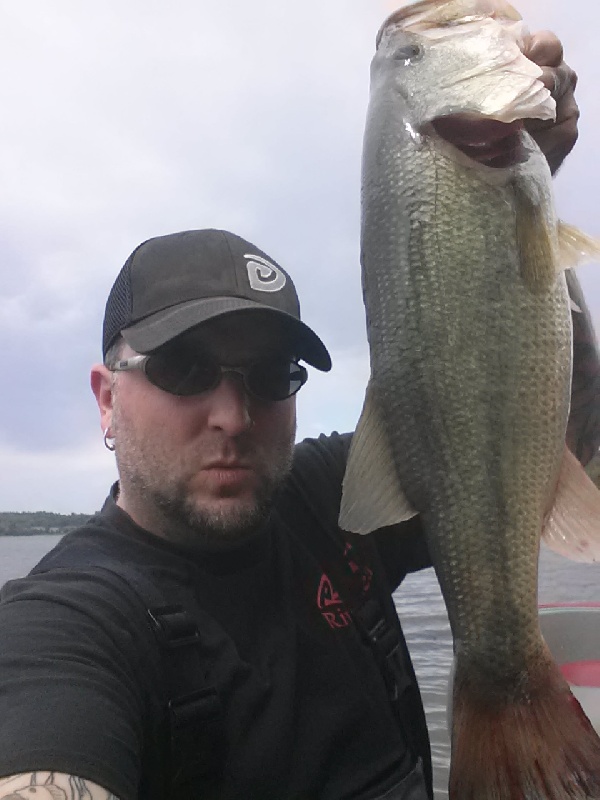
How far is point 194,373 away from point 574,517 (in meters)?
1.39

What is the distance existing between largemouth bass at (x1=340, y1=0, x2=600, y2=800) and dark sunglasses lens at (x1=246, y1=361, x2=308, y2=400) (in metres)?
0.63

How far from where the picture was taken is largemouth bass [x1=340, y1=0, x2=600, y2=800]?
1994 mm

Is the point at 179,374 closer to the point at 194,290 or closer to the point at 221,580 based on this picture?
the point at 194,290

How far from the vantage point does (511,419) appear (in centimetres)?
200

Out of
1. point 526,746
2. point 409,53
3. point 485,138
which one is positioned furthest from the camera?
point 409,53

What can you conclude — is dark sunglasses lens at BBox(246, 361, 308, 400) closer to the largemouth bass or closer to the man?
the man

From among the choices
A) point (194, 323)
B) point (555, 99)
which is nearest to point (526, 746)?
point (194, 323)

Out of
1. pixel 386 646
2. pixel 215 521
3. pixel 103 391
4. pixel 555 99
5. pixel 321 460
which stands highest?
pixel 555 99

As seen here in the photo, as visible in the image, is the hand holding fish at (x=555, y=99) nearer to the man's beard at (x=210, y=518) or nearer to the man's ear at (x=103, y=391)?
the man's beard at (x=210, y=518)

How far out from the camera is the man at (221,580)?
1989mm

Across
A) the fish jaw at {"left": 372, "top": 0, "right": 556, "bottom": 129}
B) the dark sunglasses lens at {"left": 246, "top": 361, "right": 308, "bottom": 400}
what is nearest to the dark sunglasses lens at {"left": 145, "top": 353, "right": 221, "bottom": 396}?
the dark sunglasses lens at {"left": 246, "top": 361, "right": 308, "bottom": 400}

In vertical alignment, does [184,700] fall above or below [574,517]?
below

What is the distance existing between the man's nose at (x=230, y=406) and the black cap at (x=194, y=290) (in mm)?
253

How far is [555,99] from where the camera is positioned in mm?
2236
